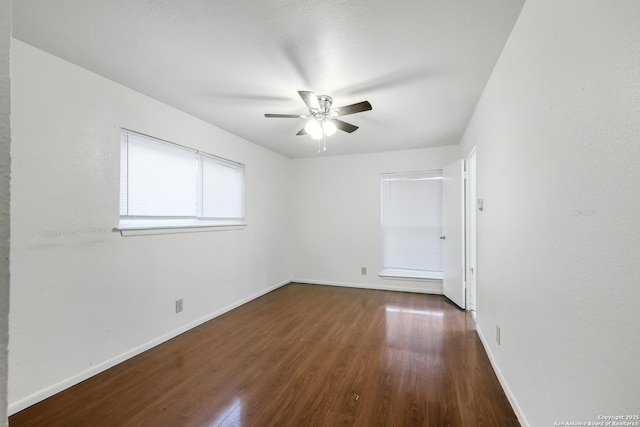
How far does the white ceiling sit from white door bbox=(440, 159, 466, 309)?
1.28 m

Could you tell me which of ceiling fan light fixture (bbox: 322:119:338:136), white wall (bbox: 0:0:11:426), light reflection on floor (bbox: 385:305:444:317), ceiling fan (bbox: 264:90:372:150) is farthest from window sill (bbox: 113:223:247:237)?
light reflection on floor (bbox: 385:305:444:317)

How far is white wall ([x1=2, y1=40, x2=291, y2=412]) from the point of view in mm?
1820

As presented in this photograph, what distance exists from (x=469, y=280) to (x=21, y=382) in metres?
4.38

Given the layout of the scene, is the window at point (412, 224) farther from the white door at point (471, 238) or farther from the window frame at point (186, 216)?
the window frame at point (186, 216)

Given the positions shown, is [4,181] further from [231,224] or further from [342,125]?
[231,224]

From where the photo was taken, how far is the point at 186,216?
307cm

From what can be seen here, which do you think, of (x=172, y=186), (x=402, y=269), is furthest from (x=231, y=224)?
(x=402, y=269)

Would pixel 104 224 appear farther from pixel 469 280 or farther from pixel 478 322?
pixel 469 280

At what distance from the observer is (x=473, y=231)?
360cm

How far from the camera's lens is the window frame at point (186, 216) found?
8.05 ft

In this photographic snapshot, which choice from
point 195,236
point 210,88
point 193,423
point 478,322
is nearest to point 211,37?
point 210,88

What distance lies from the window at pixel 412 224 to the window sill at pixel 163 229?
105 inches

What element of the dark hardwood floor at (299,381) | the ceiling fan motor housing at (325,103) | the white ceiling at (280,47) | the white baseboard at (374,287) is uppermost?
the white ceiling at (280,47)

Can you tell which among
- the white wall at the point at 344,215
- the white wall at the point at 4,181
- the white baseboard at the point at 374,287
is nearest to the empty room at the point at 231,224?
the white wall at the point at 4,181
